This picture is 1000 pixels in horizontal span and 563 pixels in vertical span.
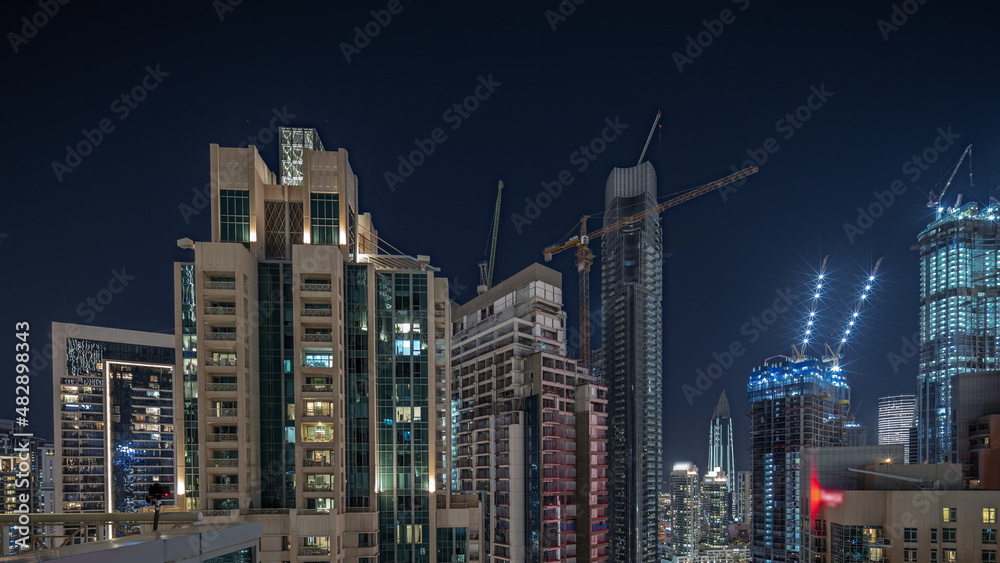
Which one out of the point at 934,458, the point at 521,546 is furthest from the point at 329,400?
the point at 934,458

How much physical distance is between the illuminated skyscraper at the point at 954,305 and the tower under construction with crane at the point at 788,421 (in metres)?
11.5

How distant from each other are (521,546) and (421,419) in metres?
34.7

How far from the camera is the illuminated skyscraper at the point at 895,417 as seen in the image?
183m

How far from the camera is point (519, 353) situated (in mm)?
72688

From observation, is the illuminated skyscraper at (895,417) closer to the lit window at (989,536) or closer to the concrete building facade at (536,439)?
the concrete building facade at (536,439)

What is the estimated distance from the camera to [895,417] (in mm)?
190000

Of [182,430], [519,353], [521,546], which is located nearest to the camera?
[182,430]

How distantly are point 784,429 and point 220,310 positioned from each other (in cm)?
13085

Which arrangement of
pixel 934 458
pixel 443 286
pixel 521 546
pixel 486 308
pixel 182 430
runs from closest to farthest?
pixel 182 430
pixel 443 286
pixel 521 546
pixel 486 308
pixel 934 458

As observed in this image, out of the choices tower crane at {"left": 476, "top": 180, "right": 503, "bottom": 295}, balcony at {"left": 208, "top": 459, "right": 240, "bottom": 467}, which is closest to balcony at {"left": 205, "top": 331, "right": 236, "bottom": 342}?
balcony at {"left": 208, "top": 459, "right": 240, "bottom": 467}

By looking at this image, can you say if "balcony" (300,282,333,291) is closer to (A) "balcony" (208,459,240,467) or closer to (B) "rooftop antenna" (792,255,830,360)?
(A) "balcony" (208,459,240,467)

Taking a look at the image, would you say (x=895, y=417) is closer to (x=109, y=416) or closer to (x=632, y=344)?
(x=632, y=344)

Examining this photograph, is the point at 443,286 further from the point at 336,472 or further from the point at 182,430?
the point at 182,430

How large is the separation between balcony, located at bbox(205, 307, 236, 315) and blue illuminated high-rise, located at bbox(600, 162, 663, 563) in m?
115
